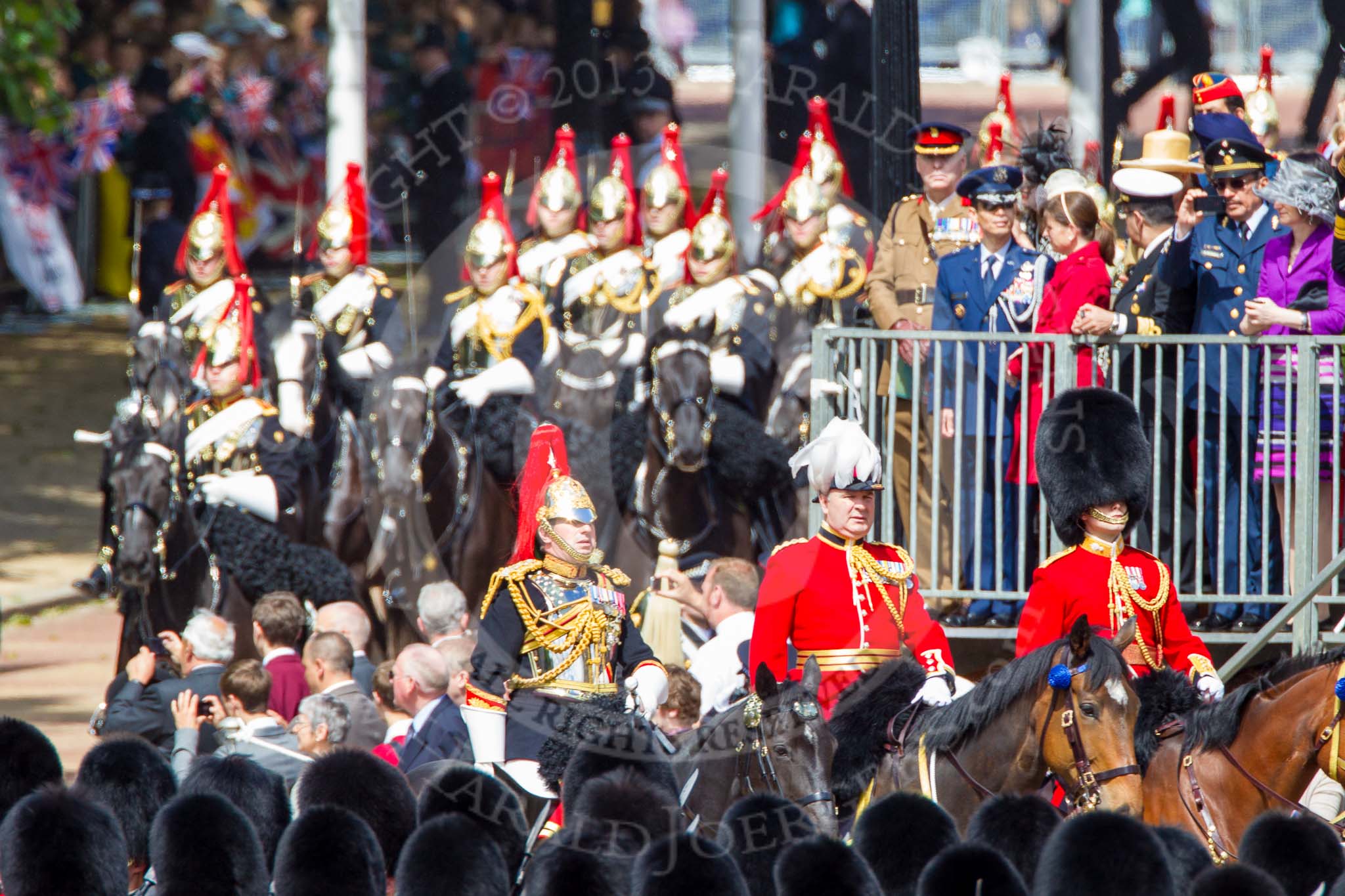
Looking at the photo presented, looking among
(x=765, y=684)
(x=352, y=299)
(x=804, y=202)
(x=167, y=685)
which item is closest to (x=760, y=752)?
(x=765, y=684)

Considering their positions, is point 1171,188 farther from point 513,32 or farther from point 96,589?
point 513,32

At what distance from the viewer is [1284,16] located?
48.8 ft

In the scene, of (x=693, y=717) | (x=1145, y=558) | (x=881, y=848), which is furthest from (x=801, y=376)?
(x=881, y=848)

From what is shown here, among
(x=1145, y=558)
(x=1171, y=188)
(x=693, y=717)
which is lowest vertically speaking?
(x=693, y=717)

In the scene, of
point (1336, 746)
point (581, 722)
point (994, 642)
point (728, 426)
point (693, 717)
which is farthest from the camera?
point (728, 426)

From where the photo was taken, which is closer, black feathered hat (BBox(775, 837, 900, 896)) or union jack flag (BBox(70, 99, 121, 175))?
black feathered hat (BBox(775, 837, 900, 896))

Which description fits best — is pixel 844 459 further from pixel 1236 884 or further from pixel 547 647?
pixel 1236 884

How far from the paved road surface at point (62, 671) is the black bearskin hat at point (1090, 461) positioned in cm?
397

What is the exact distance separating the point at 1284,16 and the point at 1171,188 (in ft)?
23.7

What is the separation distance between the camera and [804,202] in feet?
36.6

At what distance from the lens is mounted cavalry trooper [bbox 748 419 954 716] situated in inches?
245

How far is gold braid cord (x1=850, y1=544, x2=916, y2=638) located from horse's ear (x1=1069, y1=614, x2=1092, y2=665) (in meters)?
0.88

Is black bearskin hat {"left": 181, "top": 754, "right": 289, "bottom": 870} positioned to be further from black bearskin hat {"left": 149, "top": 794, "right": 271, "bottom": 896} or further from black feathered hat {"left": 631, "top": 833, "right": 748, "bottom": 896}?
black feathered hat {"left": 631, "top": 833, "right": 748, "bottom": 896}

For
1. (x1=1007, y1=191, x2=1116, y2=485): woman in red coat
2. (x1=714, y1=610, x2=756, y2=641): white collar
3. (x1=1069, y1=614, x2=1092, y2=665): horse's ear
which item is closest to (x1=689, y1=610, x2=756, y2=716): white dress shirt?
(x1=714, y1=610, x2=756, y2=641): white collar
